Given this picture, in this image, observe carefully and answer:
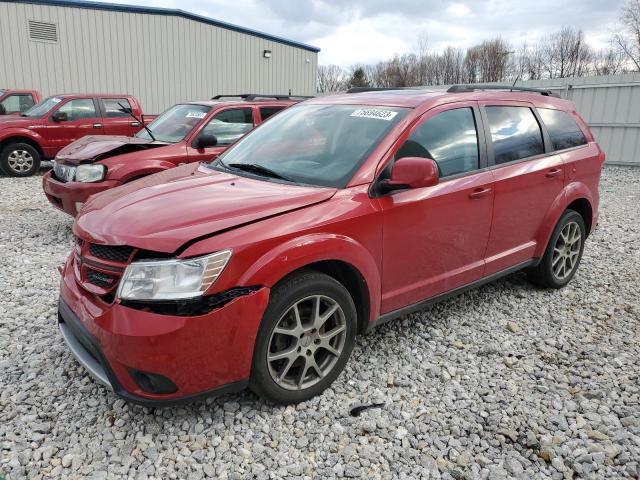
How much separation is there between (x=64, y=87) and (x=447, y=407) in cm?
1886

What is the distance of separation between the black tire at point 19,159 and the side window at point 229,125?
5.97 m

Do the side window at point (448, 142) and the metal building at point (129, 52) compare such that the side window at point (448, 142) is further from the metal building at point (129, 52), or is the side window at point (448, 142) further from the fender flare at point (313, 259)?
the metal building at point (129, 52)

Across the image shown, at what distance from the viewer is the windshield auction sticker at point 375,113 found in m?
3.31

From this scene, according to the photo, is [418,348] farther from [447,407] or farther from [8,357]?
[8,357]

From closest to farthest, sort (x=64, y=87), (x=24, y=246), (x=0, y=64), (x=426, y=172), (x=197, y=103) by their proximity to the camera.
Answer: (x=426, y=172)
(x=24, y=246)
(x=197, y=103)
(x=0, y=64)
(x=64, y=87)

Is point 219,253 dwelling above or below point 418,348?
above

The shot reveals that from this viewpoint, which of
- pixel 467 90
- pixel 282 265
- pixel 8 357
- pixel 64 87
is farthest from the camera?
pixel 64 87

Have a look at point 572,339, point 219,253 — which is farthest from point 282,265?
point 572,339

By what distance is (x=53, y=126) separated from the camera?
10531mm

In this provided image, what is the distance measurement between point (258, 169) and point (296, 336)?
1.18 meters

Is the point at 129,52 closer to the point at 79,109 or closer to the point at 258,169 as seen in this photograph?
the point at 79,109

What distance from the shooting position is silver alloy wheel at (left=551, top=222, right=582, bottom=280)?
4520 mm

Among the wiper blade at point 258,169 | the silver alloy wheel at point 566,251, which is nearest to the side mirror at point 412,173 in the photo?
the wiper blade at point 258,169

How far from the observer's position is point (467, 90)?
12.8ft
